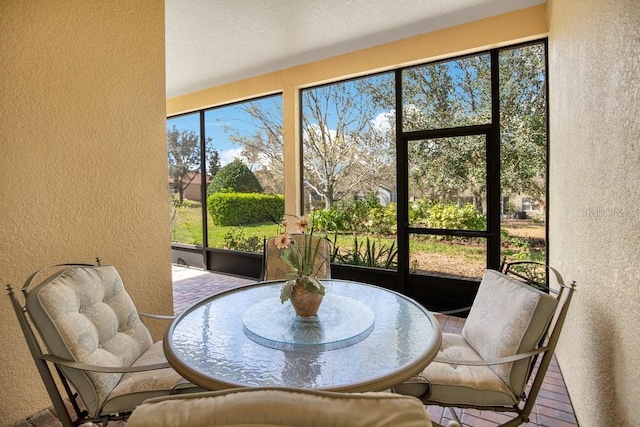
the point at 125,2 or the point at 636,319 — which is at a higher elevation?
the point at 125,2

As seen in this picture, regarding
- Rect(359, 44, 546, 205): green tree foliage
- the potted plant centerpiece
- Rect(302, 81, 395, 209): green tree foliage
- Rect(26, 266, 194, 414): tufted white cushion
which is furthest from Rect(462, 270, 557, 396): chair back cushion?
Rect(302, 81, 395, 209): green tree foliage

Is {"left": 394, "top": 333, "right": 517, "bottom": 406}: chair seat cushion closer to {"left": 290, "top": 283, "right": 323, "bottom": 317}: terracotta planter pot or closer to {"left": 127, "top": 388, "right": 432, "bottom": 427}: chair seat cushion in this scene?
{"left": 290, "top": 283, "right": 323, "bottom": 317}: terracotta planter pot

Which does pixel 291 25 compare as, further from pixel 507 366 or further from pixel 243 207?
pixel 507 366

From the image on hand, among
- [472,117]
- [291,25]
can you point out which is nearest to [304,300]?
[472,117]

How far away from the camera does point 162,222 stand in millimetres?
2752

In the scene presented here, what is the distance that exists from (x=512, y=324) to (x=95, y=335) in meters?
1.89

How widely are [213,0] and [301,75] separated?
1738mm

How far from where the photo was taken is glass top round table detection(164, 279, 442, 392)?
1.23 meters

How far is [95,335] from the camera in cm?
157

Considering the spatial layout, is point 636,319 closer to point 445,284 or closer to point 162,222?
point 445,284

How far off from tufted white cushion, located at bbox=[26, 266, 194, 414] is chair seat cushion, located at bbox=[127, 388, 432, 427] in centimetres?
111

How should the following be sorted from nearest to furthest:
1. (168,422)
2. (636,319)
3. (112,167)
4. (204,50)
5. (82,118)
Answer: (168,422) → (636,319) → (82,118) → (112,167) → (204,50)

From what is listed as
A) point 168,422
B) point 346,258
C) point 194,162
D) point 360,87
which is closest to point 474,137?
point 360,87

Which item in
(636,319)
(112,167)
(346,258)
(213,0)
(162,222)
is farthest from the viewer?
(346,258)
